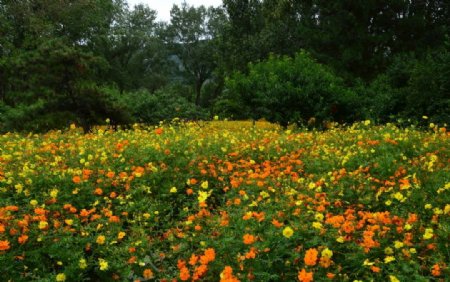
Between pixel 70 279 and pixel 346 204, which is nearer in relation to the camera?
pixel 70 279

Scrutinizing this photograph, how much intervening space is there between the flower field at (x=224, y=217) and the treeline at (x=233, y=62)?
19.4 feet

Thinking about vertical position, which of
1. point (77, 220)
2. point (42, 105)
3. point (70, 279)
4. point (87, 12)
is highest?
point (87, 12)

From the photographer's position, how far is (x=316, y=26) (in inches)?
1021

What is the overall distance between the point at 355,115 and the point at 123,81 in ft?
95.4

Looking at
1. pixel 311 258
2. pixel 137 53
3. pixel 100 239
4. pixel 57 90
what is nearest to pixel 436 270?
pixel 311 258

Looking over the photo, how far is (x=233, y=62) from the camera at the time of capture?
89.6 ft

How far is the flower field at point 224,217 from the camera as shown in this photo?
3.32m

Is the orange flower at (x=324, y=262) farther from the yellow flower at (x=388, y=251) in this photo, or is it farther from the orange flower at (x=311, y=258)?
the yellow flower at (x=388, y=251)

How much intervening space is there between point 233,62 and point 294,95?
14.8 meters

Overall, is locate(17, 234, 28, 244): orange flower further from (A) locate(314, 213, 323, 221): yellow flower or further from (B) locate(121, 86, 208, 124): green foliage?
(B) locate(121, 86, 208, 124): green foliage

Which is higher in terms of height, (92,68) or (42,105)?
(92,68)

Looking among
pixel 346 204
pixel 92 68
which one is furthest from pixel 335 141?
pixel 92 68

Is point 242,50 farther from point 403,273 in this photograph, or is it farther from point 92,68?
point 403,273

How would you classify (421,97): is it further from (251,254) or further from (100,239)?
(100,239)
